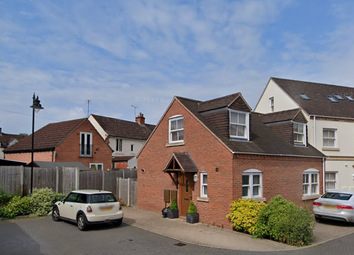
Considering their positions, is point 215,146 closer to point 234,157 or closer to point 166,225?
point 234,157

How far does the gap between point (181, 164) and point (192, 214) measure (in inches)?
91.7

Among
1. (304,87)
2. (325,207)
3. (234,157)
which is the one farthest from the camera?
(304,87)

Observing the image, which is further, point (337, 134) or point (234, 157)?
point (337, 134)

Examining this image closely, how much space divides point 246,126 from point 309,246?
6455 millimetres

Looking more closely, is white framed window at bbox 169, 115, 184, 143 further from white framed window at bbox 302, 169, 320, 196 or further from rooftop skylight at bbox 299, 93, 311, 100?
rooftop skylight at bbox 299, 93, 311, 100

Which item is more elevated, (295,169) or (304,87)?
(304,87)

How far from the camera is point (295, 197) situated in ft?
53.5

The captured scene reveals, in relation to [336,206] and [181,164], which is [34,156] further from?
[336,206]

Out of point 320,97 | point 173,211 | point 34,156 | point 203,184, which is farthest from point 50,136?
point 320,97

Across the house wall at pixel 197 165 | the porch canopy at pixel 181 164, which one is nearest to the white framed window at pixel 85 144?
the house wall at pixel 197 165

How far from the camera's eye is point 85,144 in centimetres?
3031

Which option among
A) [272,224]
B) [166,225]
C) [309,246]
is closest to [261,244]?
[272,224]

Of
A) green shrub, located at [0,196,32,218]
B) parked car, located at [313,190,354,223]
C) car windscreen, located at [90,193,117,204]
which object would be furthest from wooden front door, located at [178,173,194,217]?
green shrub, located at [0,196,32,218]

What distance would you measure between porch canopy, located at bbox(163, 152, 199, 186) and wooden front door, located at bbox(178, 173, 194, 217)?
1.49 ft
